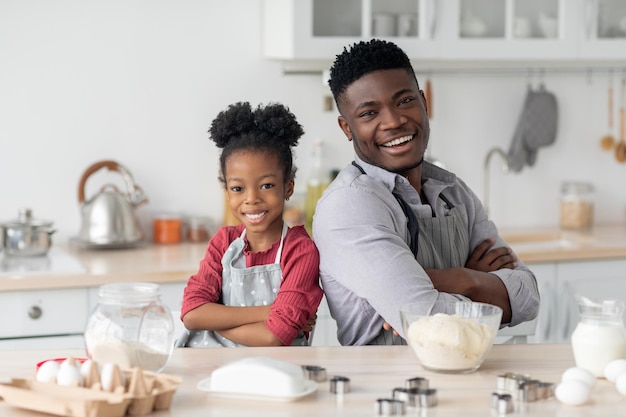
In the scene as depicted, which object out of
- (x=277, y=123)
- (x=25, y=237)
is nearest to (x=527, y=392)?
(x=277, y=123)

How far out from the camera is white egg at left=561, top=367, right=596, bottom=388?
1.68 m

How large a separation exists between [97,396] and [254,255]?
82 centimetres

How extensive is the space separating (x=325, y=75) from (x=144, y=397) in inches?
103

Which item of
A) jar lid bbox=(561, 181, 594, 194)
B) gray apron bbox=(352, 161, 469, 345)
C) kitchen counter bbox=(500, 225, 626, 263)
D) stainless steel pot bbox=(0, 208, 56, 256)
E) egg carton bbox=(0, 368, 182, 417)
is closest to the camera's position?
egg carton bbox=(0, 368, 182, 417)

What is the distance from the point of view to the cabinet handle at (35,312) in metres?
3.28

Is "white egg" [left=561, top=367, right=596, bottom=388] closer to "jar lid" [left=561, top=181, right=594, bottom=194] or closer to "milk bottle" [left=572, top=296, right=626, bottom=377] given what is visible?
"milk bottle" [left=572, top=296, right=626, bottom=377]

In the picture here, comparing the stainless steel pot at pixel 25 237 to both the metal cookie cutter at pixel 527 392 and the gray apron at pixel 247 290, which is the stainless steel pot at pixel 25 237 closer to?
the gray apron at pixel 247 290

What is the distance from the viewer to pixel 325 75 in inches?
159

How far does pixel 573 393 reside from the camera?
1.63 metres

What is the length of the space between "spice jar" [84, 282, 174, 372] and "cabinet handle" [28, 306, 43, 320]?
1.60 meters

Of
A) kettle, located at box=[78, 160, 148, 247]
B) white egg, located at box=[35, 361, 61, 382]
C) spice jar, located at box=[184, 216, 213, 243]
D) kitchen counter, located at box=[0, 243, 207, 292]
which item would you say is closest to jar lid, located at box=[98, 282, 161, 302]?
white egg, located at box=[35, 361, 61, 382]

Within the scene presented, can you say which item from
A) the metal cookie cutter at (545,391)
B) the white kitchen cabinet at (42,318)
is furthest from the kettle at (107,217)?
the metal cookie cutter at (545,391)

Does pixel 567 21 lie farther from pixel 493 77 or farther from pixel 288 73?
pixel 288 73

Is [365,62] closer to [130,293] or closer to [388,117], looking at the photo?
[388,117]
